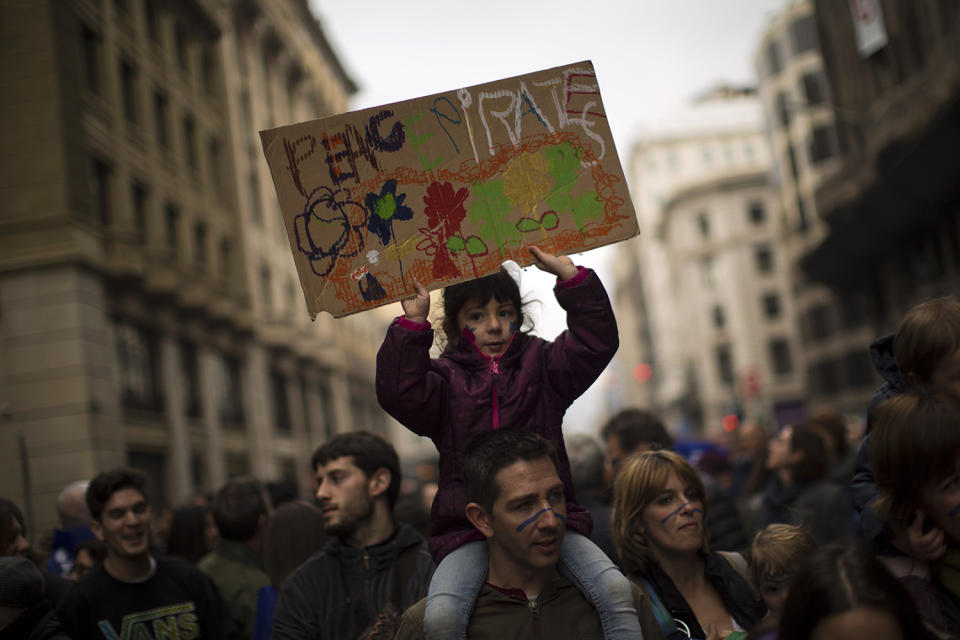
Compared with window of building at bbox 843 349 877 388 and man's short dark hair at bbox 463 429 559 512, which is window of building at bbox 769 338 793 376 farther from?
man's short dark hair at bbox 463 429 559 512

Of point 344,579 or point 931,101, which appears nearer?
point 344,579

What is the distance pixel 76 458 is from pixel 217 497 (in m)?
12.6

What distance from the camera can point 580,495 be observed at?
21.5 feet

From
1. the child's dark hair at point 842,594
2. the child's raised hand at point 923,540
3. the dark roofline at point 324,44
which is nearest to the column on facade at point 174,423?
the child's raised hand at point 923,540

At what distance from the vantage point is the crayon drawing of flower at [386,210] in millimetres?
4273

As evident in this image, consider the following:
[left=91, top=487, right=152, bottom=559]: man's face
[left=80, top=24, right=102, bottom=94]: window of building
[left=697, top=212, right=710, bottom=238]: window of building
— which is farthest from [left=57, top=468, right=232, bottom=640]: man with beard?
[left=697, top=212, right=710, bottom=238]: window of building

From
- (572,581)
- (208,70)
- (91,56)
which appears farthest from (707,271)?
(572,581)

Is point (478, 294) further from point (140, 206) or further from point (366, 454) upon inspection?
→ point (140, 206)

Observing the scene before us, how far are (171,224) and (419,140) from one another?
915 inches

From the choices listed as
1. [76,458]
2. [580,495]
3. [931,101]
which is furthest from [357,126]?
[931,101]

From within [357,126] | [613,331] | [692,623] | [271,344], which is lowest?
[692,623]

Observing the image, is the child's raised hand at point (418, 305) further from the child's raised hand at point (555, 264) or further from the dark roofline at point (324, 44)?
the dark roofline at point (324, 44)

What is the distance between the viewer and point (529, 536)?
3430 mm

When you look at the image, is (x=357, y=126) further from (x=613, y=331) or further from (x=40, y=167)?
(x=40, y=167)
